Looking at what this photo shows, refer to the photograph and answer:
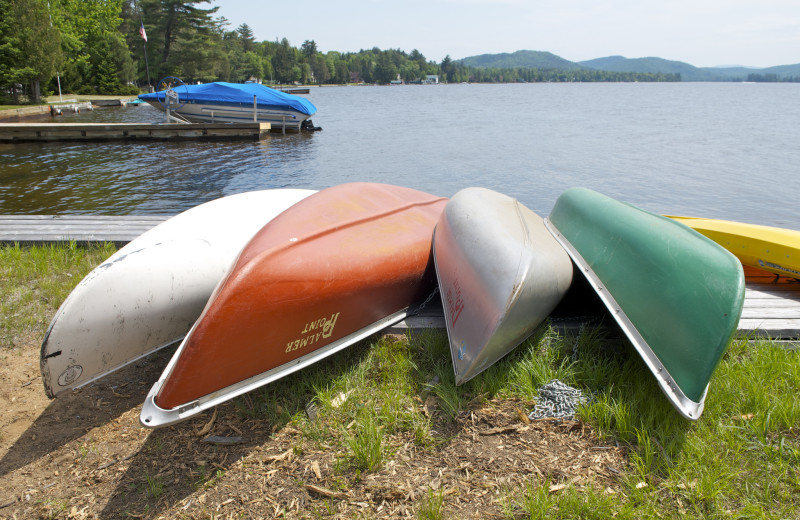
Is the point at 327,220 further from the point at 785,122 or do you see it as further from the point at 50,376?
the point at 785,122

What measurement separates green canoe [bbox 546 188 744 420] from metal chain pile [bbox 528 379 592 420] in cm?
41

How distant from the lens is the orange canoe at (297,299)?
2381 mm

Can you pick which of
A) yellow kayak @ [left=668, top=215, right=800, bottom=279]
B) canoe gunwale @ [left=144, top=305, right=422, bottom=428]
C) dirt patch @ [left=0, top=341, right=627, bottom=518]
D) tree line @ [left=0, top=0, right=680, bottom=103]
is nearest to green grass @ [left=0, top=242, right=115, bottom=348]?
Result: dirt patch @ [left=0, top=341, right=627, bottom=518]

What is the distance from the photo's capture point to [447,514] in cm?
215

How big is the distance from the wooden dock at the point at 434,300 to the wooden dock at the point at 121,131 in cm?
1396

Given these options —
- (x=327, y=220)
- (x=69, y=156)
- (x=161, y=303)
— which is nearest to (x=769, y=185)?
(x=327, y=220)

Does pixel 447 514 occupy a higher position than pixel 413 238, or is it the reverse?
pixel 413 238

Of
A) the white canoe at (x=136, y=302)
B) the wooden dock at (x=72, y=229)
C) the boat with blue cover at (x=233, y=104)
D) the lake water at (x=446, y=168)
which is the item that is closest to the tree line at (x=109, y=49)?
the boat with blue cover at (x=233, y=104)

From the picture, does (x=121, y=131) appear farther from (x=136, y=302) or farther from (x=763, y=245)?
(x=763, y=245)

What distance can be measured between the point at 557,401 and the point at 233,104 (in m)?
22.0

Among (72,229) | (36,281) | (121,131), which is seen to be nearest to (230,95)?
(121,131)

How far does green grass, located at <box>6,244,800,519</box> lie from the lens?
7.09 ft

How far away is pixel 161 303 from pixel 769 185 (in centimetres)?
1478

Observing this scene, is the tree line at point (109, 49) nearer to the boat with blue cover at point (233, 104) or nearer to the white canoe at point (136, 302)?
the boat with blue cover at point (233, 104)
